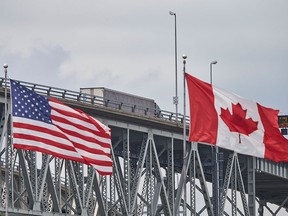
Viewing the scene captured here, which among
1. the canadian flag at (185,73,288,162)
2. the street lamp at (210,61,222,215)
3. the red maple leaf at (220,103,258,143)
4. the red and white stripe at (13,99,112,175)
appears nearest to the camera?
the red and white stripe at (13,99,112,175)

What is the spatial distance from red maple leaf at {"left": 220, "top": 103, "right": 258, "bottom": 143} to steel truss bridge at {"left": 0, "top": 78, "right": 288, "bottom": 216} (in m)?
11.4

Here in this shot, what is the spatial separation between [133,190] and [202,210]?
621 inches

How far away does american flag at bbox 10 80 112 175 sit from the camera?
88375mm

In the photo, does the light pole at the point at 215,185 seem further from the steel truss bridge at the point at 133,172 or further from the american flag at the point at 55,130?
the american flag at the point at 55,130

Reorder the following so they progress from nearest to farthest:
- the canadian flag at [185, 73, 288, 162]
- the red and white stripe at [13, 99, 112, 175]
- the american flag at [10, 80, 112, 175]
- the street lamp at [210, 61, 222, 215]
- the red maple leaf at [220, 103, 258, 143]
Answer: the red and white stripe at [13, 99, 112, 175]
the american flag at [10, 80, 112, 175]
the canadian flag at [185, 73, 288, 162]
the red maple leaf at [220, 103, 258, 143]
the street lamp at [210, 61, 222, 215]

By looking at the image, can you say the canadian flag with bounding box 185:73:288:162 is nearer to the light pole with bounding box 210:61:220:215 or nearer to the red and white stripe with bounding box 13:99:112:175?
the red and white stripe with bounding box 13:99:112:175

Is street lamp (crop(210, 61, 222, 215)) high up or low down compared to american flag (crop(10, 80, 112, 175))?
up

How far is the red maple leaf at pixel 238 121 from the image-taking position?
93.4m

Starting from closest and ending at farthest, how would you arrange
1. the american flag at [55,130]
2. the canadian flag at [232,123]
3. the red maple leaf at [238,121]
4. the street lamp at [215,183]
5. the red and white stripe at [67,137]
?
the red and white stripe at [67,137] < the american flag at [55,130] < the canadian flag at [232,123] < the red maple leaf at [238,121] < the street lamp at [215,183]

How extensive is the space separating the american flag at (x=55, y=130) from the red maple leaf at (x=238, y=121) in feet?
24.8

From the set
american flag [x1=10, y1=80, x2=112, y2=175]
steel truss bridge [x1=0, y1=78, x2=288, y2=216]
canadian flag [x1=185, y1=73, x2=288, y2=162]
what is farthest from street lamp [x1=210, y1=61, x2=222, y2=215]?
american flag [x1=10, y1=80, x2=112, y2=175]

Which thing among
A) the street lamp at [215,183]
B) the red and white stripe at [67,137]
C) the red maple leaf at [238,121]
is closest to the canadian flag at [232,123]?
the red maple leaf at [238,121]

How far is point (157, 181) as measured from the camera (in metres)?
130

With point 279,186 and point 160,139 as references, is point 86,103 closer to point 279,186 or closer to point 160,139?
point 160,139
